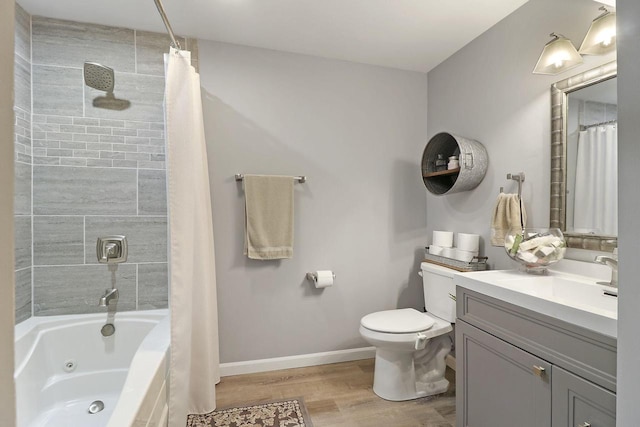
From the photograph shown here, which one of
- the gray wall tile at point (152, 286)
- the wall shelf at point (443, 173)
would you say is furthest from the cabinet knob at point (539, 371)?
the gray wall tile at point (152, 286)

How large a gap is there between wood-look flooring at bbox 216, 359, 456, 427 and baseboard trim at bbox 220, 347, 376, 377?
4 cm

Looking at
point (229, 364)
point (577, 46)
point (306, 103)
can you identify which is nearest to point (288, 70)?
point (306, 103)

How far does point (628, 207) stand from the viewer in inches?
28.7

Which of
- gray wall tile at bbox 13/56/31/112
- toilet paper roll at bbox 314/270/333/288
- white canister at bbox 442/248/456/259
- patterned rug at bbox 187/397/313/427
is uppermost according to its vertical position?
gray wall tile at bbox 13/56/31/112

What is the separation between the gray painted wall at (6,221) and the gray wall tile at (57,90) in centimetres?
203

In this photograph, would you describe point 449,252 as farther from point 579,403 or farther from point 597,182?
point 579,403

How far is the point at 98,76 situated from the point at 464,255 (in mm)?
2592

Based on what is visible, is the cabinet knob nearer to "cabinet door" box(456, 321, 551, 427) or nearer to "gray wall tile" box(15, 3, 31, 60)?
"cabinet door" box(456, 321, 551, 427)

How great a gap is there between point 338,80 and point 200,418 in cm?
248

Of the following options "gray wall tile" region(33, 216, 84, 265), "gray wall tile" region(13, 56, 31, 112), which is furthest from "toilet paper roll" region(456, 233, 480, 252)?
"gray wall tile" region(13, 56, 31, 112)

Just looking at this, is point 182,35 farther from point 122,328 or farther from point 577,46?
point 577,46

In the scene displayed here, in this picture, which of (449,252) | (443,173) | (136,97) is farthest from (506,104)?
(136,97)

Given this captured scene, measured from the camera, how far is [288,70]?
238cm

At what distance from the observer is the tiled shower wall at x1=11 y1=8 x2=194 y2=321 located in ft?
6.26
